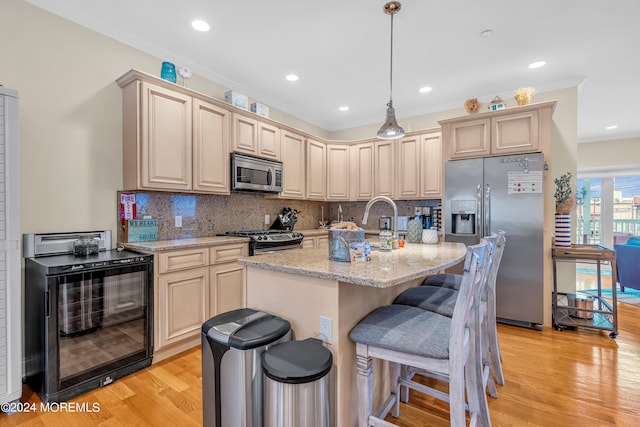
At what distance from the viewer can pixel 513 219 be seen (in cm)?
317

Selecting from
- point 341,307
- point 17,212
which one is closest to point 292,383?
point 341,307

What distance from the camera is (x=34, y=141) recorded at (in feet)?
7.20

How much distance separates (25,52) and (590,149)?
852 centimetres

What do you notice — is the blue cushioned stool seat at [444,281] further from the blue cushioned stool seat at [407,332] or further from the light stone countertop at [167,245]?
the light stone countertop at [167,245]

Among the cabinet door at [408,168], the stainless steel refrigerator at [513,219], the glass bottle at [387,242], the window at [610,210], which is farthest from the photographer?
the window at [610,210]

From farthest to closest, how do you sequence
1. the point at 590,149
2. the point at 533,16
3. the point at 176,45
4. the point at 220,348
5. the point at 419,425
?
the point at 590,149
the point at 176,45
the point at 533,16
the point at 419,425
the point at 220,348

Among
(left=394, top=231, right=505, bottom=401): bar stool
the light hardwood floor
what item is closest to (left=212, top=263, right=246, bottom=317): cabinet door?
the light hardwood floor

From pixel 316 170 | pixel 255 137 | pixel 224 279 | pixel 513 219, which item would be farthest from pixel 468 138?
pixel 224 279

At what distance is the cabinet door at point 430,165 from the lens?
13.4 feet

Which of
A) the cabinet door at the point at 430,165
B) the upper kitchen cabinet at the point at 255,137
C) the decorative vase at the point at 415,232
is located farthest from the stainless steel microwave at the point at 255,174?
the cabinet door at the point at 430,165

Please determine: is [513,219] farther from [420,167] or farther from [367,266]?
[367,266]

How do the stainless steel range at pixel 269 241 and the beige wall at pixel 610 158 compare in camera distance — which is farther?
the beige wall at pixel 610 158

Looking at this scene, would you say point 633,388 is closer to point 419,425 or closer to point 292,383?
point 419,425

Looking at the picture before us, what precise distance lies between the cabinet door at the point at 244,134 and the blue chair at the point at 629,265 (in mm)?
5356
